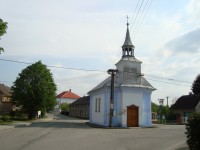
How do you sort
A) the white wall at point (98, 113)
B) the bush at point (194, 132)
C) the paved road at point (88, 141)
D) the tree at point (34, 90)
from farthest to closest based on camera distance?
the tree at point (34, 90), the white wall at point (98, 113), the paved road at point (88, 141), the bush at point (194, 132)

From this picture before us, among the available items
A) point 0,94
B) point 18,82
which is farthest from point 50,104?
point 0,94

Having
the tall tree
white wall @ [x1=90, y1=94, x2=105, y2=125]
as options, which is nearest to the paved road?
white wall @ [x1=90, y1=94, x2=105, y2=125]

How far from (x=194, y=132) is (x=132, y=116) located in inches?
917

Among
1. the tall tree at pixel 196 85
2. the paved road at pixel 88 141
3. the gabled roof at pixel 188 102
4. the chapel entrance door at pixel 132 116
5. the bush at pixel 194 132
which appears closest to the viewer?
the bush at pixel 194 132

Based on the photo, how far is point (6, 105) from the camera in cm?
7581

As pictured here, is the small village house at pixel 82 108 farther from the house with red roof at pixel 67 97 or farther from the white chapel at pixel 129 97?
the house with red roof at pixel 67 97

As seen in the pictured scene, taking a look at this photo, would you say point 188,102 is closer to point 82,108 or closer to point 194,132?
point 82,108

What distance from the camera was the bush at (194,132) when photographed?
1150 centimetres

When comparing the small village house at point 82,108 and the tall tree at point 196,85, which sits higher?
the tall tree at point 196,85

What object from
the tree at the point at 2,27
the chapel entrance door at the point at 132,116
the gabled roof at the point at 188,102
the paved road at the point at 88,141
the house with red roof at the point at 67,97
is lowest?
the paved road at the point at 88,141

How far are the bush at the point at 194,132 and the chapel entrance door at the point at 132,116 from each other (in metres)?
22.7

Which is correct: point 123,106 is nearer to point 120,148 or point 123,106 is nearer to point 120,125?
point 120,125

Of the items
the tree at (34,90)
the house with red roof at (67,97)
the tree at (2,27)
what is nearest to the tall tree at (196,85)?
the tree at (34,90)

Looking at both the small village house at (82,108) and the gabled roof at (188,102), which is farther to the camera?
the small village house at (82,108)
